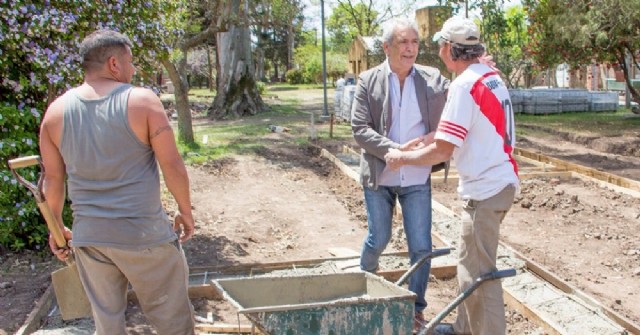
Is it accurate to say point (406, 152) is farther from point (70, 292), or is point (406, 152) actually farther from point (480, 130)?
point (70, 292)

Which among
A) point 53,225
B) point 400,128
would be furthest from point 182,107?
point 53,225

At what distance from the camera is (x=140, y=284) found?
3.50m

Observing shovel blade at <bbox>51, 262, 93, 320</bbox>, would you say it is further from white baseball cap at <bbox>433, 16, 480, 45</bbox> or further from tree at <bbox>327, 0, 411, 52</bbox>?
tree at <bbox>327, 0, 411, 52</bbox>

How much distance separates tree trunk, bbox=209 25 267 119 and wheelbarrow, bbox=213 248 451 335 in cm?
2060

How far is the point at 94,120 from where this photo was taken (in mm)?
3273

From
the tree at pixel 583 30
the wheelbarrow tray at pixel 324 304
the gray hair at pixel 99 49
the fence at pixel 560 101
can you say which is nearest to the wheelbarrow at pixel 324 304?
the wheelbarrow tray at pixel 324 304

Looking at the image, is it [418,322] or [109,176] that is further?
[418,322]

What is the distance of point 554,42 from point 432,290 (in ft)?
51.0

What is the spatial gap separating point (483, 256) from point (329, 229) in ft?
13.9

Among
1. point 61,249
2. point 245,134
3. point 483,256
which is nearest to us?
point 61,249

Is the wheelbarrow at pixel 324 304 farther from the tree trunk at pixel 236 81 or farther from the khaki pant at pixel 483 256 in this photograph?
the tree trunk at pixel 236 81

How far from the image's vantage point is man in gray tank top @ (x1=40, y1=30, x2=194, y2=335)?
3.29 m

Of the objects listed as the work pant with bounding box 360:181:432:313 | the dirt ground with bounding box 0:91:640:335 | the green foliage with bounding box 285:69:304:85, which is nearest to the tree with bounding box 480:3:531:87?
the dirt ground with bounding box 0:91:640:335

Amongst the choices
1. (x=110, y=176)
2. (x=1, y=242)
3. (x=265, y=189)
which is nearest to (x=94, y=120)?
(x=110, y=176)
